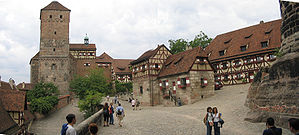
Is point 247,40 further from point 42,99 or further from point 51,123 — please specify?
point 42,99

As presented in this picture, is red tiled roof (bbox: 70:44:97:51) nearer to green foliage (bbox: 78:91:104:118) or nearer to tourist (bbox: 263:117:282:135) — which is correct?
green foliage (bbox: 78:91:104:118)

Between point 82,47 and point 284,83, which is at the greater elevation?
point 82,47

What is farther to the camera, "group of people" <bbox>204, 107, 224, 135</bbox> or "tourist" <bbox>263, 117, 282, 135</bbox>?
"group of people" <bbox>204, 107, 224, 135</bbox>

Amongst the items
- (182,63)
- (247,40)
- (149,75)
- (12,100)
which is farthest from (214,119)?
(247,40)

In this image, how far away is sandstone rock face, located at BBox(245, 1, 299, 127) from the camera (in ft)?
26.1

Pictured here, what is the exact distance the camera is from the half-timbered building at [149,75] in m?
29.6

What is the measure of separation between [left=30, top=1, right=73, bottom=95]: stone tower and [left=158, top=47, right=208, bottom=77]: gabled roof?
23398 millimetres

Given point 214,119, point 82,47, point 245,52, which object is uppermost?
point 82,47

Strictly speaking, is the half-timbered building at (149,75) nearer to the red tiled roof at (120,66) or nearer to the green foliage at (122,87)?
the green foliage at (122,87)

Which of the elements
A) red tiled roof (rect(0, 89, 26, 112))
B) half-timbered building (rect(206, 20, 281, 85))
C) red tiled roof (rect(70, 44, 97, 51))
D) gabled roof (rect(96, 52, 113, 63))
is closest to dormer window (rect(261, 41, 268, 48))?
half-timbered building (rect(206, 20, 281, 85))

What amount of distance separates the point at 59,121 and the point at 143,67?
12.7 m

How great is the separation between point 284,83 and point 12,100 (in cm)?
2272

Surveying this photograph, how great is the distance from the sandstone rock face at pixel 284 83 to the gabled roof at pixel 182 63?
544 inches

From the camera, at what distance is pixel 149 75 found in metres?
29.8
